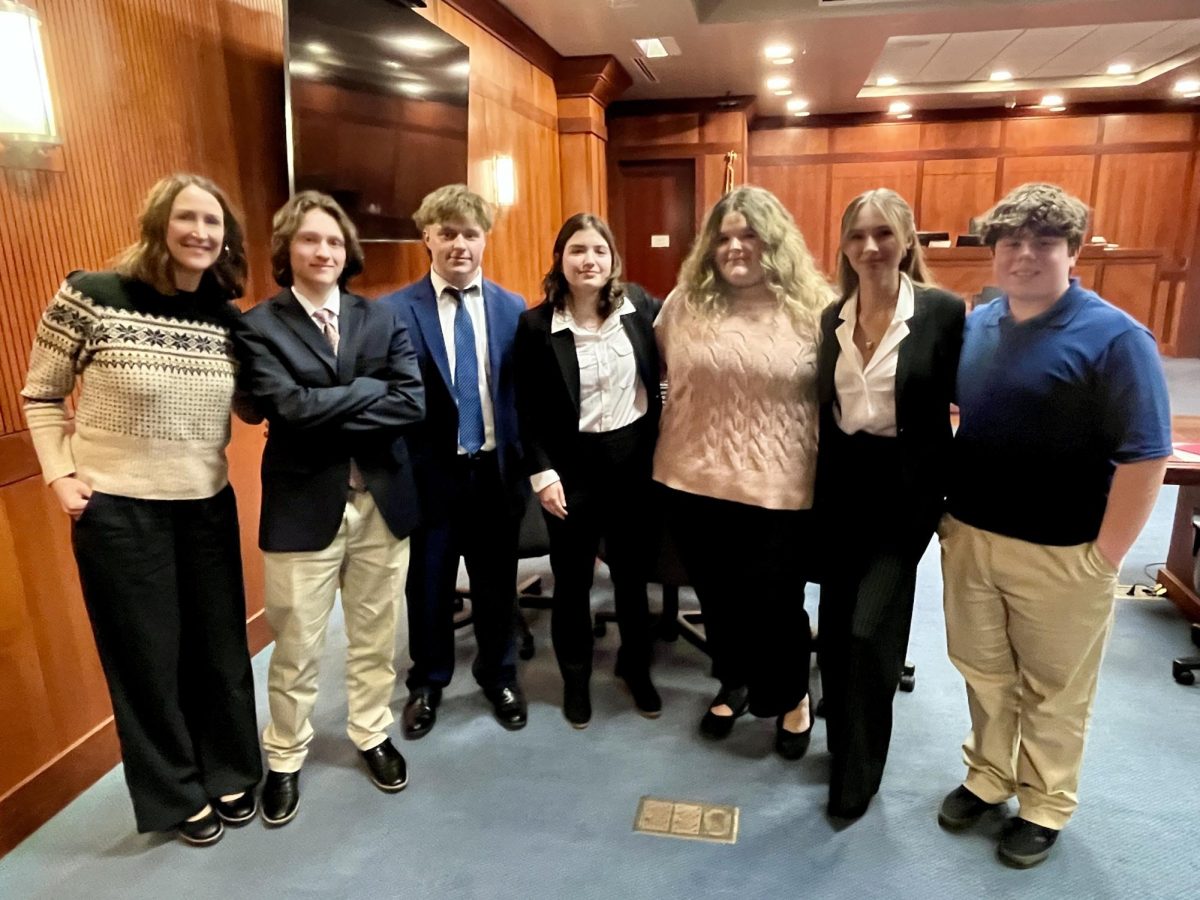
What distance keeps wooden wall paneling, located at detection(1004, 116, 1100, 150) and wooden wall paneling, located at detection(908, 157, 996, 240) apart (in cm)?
31

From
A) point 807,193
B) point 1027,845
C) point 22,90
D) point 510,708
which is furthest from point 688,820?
point 807,193

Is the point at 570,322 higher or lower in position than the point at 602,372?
higher

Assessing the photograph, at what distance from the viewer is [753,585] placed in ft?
6.78

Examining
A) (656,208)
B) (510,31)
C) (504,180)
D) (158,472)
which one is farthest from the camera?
(656,208)

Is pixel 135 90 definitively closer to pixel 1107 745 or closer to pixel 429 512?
pixel 429 512

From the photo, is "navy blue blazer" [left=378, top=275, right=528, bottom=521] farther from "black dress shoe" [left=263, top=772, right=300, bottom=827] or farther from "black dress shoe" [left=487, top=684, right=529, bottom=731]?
"black dress shoe" [left=263, top=772, right=300, bottom=827]

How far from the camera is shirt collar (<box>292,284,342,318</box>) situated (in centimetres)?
184

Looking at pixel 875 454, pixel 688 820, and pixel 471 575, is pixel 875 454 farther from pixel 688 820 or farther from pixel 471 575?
pixel 471 575

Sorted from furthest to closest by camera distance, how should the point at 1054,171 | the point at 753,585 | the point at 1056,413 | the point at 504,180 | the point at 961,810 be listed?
1. the point at 1054,171
2. the point at 504,180
3. the point at 753,585
4. the point at 961,810
5. the point at 1056,413

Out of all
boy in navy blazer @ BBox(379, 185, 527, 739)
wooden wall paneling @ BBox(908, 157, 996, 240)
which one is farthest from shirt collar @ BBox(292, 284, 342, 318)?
wooden wall paneling @ BBox(908, 157, 996, 240)

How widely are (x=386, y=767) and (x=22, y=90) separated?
1.86 m

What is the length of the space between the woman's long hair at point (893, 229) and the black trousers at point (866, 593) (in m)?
0.39

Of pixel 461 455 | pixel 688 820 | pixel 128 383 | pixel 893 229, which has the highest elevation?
pixel 893 229

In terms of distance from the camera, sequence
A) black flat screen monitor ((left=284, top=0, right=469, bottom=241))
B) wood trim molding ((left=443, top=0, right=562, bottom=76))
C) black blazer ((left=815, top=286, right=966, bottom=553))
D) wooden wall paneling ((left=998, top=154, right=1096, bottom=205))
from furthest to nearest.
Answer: wooden wall paneling ((left=998, top=154, right=1096, bottom=205)) < wood trim molding ((left=443, top=0, right=562, bottom=76)) < black flat screen monitor ((left=284, top=0, right=469, bottom=241)) < black blazer ((left=815, top=286, right=966, bottom=553))
